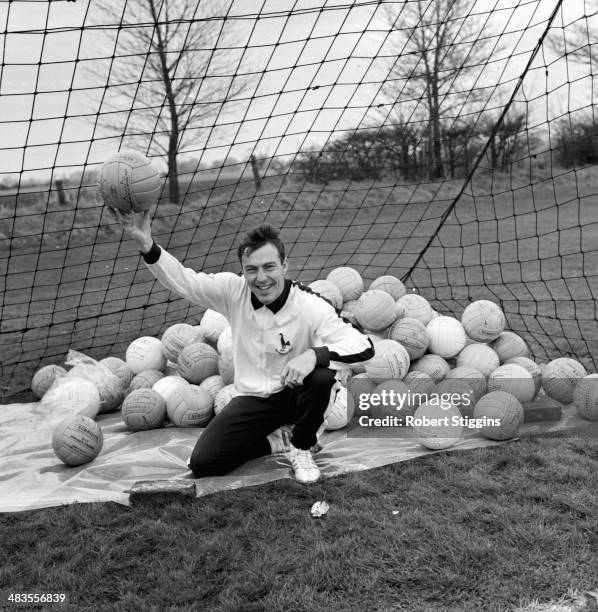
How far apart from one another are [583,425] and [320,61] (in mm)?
2931

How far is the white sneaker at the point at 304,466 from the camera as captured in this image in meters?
3.63

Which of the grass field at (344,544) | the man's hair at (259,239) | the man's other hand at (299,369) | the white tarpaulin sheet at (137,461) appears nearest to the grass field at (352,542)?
the grass field at (344,544)

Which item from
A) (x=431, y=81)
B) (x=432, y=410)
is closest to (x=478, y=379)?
(x=432, y=410)

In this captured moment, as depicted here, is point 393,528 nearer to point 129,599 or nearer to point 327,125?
point 129,599

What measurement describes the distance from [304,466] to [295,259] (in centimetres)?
710

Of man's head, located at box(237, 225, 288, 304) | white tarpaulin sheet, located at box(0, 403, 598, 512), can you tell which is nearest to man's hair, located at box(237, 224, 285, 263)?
man's head, located at box(237, 225, 288, 304)

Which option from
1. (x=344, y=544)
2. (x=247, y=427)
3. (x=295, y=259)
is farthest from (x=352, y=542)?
(x=295, y=259)

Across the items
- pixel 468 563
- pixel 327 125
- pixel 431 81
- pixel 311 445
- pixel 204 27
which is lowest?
pixel 468 563

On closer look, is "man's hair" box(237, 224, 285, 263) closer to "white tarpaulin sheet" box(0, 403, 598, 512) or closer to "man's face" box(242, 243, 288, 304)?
"man's face" box(242, 243, 288, 304)

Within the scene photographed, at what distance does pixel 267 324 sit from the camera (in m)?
3.68

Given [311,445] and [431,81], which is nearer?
[311,445]

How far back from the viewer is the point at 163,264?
137 inches

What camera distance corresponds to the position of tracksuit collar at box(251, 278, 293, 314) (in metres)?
3.65

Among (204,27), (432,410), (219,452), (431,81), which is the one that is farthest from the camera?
(204,27)
